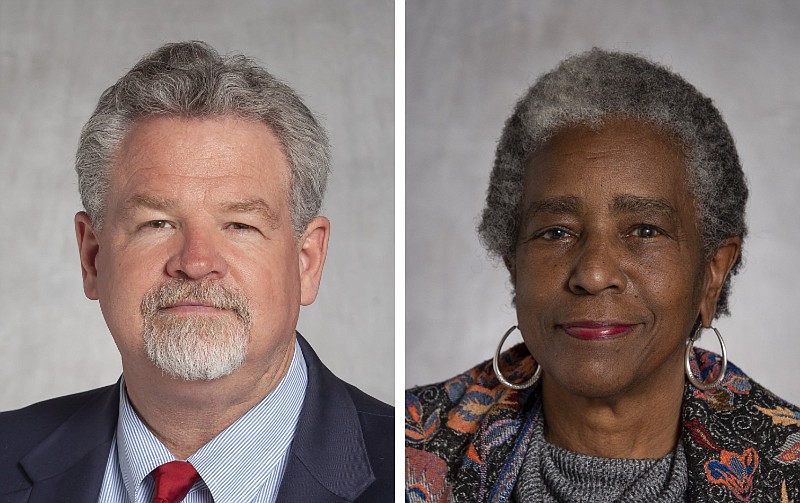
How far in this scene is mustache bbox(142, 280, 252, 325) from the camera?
2.23m

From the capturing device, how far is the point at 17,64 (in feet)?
8.53

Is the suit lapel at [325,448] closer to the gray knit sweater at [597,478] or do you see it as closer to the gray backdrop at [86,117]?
the gray backdrop at [86,117]

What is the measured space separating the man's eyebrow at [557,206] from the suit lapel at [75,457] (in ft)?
3.00

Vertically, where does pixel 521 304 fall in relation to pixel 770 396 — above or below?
above

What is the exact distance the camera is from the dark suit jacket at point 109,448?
7.70 ft

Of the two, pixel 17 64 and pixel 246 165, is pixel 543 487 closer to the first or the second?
pixel 246 165

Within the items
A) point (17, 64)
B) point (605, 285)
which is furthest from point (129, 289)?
point (605, 285)

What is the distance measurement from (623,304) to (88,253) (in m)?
1.05

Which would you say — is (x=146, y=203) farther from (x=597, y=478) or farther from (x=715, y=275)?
(x=715, y=275)

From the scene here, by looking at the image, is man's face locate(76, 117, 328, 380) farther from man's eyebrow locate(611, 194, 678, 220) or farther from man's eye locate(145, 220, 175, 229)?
man's eyebrow locate(611, 194, 678, 220)

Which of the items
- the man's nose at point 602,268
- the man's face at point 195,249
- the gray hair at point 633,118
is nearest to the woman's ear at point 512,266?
the gray hair at point 633,118

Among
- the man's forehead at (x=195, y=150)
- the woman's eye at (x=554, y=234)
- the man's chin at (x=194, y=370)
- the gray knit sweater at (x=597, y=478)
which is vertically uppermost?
the man's forehead at (x=195, y=150)

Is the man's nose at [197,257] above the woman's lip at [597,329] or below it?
above

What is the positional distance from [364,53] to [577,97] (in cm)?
49
